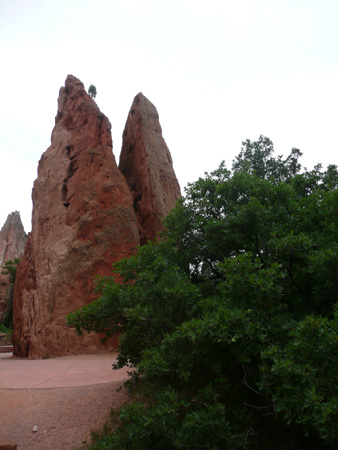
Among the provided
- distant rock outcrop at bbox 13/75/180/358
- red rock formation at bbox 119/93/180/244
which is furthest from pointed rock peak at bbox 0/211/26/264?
red rock formation at bbox 119/93/180/244

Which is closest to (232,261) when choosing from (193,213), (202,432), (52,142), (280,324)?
(280,324)

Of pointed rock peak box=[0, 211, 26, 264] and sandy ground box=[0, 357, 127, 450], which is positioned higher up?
pointed rock peak box=[0, 211, 26, 264]

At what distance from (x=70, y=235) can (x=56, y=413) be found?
1001 cm

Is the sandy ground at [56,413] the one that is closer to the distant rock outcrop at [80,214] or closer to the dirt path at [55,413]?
the dirt path at [55,413]

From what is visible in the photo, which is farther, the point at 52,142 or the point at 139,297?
the point at 52,142

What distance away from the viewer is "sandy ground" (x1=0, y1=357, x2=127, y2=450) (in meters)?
6.13

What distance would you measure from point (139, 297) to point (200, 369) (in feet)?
6.07

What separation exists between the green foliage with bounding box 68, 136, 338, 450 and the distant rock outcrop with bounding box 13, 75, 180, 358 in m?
8.05

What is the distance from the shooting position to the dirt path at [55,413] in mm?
6125

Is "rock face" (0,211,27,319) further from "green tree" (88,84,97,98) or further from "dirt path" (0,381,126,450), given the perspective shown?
"dirt path" (0,381,126,450)

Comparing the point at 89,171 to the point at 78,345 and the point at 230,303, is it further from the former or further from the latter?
the point at 230,303

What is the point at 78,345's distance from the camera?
13.6 m

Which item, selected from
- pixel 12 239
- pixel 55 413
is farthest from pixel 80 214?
pixel 12 239

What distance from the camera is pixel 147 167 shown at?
18.8 metres
